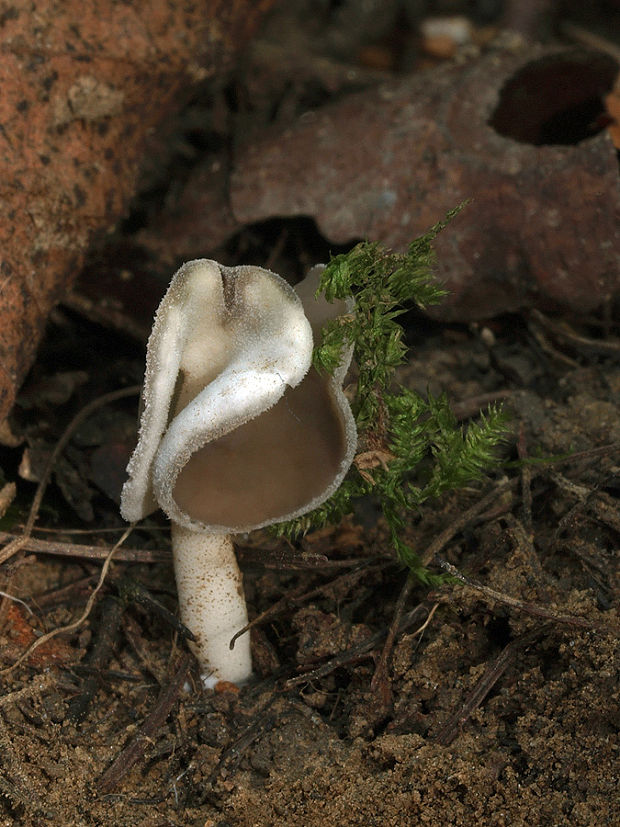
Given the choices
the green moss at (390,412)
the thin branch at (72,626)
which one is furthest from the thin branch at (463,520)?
the thin branch at (72,626)

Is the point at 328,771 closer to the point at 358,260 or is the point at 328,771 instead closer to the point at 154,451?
the point at 154,451

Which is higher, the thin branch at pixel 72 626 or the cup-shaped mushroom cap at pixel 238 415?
the cup-shaped mushroom cap at pixel 238 415

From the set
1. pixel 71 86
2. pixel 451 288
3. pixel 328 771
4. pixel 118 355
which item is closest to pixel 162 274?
pixel 118 355

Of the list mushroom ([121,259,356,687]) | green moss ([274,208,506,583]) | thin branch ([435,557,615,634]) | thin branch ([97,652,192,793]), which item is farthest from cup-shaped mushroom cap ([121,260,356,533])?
thin branch ([97,652,192,793])

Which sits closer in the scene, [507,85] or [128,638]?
[128,638]

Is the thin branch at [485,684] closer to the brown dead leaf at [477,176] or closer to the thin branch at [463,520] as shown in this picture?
the thin branch at [463,520]

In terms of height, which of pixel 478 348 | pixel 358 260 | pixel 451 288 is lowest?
pixel 478 348

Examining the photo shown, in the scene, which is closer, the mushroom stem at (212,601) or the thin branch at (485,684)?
the thin branch at (485,684)

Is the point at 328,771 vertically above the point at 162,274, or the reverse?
the point at 162,274
